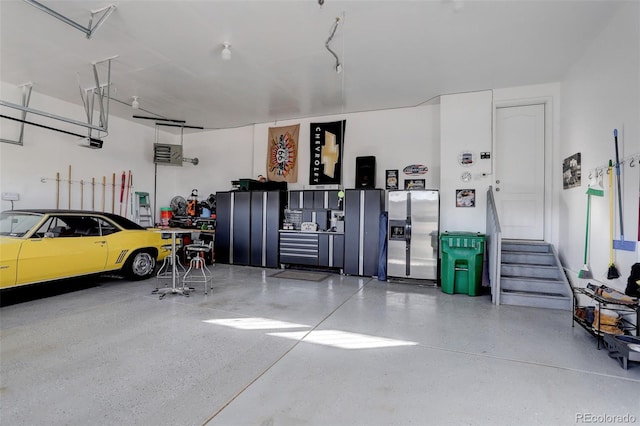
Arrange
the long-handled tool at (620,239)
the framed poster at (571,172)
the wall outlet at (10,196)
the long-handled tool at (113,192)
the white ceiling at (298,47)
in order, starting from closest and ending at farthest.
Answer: the long-handled tool at (620,239), the white ceiling at (298,47), the framed poster at (571,172), the wall outlet at (10,196), the long-handled tool at (113,192)

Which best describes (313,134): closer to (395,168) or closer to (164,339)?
(395,168)

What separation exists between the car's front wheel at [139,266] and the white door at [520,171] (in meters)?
6.36

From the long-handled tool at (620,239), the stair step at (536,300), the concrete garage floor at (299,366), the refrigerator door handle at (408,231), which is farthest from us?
the refrigerator door handle at (408,231)

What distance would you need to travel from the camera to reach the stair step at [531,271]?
4.46 m

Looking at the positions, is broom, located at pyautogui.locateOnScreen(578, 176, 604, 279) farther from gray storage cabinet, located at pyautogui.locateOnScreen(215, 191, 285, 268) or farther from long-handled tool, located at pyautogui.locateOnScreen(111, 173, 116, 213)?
long-handled tool, located at pyautogui.locateOnScreen(111, 173, 116, 213)

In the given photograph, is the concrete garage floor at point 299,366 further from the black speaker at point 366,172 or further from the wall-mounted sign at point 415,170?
the wall-mounted sign at point 415,170

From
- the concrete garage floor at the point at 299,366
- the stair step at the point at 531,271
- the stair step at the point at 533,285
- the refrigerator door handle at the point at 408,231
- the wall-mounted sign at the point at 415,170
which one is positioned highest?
the wall-mounted sign at the point at 415,170

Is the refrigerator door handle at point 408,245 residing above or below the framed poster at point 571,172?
below

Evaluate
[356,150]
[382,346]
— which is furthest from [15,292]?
[356,150]

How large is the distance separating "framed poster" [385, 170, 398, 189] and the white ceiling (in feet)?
4.57

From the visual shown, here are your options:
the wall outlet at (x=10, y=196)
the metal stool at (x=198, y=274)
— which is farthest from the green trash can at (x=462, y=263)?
the wall outlet at (x=10, y=196)

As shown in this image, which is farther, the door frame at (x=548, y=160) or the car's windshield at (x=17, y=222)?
the door frame at (x=548, y=160)

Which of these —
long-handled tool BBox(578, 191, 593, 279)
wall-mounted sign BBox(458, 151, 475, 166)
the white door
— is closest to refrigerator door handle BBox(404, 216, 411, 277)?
wall-mounted sign BBox(458, 151, 475, 166)

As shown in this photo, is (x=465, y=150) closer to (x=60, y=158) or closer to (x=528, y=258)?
(x=528, y=258)
